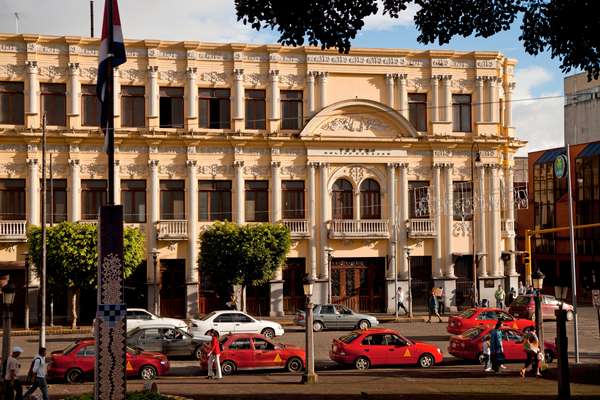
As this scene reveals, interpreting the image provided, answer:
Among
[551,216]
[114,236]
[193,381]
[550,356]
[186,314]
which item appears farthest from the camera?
[551,216]

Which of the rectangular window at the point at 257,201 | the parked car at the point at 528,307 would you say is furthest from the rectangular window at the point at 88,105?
the parked car at the point at 528,307

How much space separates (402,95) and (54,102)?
18777 mm

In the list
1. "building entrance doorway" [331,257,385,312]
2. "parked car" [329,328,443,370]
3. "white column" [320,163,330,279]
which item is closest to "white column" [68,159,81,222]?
"white column" [320,163,330,279]

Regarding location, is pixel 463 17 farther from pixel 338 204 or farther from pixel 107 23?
pixel 338 204

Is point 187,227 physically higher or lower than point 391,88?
lower

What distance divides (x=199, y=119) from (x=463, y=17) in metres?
33.2

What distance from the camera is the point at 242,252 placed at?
46.2m

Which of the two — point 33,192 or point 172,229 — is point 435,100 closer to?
point 172,229

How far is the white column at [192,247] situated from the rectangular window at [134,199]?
2.36 metres

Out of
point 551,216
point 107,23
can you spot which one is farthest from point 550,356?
point 551,216

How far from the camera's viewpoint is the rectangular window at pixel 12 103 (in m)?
47.4

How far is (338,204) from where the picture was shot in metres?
51.6

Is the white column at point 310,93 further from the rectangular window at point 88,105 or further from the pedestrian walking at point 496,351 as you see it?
the pedestrian walking at point 496,351

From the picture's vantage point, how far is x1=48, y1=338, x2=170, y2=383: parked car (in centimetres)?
2833
